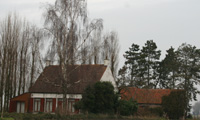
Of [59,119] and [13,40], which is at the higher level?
[13,40]

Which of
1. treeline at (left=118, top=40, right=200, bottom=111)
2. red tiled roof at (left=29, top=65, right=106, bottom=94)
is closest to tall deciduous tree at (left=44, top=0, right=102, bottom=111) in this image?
red tiled roof at (left=29, top=65, right=106, bottom=94)

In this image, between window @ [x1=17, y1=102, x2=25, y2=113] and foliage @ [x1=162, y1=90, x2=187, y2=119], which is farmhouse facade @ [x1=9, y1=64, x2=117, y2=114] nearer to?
window @ [x1=17, y1=102, x2=25, y2=113]

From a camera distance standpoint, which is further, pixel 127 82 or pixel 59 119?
pixel 127 82

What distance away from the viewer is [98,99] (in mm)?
33000

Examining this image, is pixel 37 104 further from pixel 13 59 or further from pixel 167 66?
pixel 167 66

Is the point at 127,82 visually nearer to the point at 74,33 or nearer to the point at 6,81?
the point at 74,33

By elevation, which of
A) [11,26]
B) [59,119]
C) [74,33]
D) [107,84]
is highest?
[11,26]

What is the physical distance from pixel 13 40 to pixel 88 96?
15088 millimetres

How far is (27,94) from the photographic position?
4088cm

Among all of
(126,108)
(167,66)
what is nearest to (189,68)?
(167,66)

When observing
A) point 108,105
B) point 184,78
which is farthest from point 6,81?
point 184,78

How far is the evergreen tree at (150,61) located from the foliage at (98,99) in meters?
26.9

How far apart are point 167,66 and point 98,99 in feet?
89.4

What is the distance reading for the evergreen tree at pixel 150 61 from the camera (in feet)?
197
